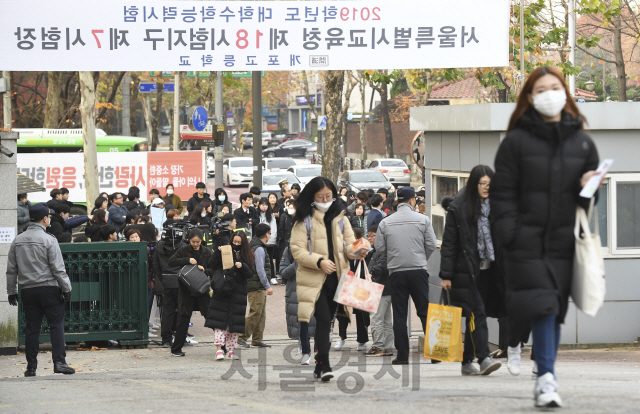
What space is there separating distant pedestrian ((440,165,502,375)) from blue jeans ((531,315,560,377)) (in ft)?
7.52

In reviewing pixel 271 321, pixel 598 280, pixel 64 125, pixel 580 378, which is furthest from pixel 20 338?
pixel 64 125

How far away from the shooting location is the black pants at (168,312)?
11.1 metres

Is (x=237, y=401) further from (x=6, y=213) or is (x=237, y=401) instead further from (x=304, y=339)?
(x=6, y=213)

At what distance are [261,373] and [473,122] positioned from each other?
3629 millimetres

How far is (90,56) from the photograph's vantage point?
40.4 ft

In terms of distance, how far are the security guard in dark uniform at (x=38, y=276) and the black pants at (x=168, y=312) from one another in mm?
2425

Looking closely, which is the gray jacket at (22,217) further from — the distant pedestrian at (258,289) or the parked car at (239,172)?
the parked car at (239,172)

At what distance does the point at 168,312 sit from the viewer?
36.7 ft

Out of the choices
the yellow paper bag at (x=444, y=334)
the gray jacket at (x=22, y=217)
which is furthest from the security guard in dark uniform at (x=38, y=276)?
the gray jacket at (x=22, y=217)

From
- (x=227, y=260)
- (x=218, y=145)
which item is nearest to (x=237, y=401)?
(x=227, y=260)

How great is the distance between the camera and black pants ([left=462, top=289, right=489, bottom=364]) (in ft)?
23.1

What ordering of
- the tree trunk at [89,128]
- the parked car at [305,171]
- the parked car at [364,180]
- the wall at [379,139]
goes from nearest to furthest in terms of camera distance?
the tree trunk at [89,128] < the parked car at [364,180] < the parked car at [305,171] < the wall at [379,139]

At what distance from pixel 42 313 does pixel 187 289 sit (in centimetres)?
225

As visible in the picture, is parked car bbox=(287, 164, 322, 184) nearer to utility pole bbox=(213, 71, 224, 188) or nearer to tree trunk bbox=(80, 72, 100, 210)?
utility pole bbox=(213, 71, 224, 188)
